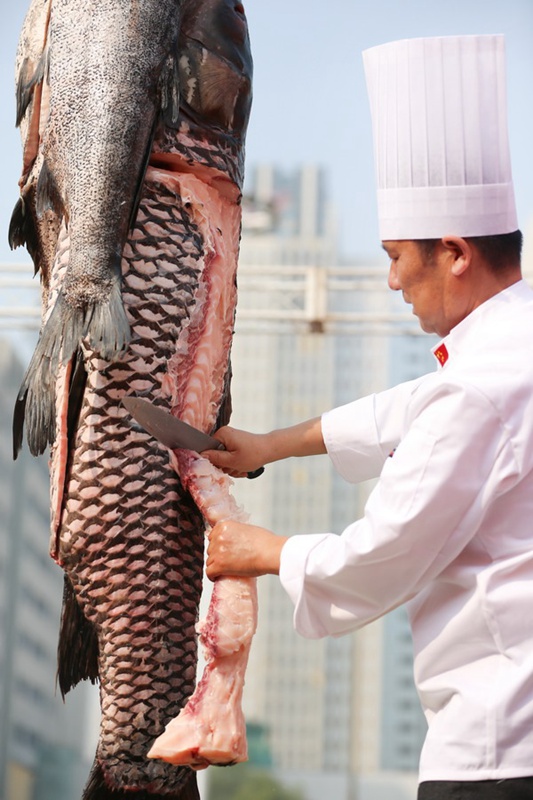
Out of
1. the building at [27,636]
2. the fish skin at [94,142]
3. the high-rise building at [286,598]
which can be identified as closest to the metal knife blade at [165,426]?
the fish skin at [94,142]

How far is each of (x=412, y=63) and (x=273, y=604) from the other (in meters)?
28.5

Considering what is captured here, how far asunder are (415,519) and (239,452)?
1.63 ft

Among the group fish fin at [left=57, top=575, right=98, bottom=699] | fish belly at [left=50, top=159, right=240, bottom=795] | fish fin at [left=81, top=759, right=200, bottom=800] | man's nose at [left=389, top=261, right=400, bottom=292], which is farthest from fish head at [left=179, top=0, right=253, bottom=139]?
fish fin at [left=81, top=759, right=200, bottom=800]

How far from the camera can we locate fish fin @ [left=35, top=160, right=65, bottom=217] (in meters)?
1.84

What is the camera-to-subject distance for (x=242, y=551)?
5.56 ft

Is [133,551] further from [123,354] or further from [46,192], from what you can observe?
[46,192]

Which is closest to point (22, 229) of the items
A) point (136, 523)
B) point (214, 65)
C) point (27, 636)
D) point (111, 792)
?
point (214, 65)

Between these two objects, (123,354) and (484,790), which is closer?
(484,790)

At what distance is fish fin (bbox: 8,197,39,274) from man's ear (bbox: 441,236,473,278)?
632mm

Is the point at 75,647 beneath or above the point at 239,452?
beneath

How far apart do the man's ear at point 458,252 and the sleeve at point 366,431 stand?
37 centimetres

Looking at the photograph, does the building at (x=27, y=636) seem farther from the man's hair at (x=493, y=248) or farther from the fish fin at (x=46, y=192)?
the man's hair at (x=493, y=248)

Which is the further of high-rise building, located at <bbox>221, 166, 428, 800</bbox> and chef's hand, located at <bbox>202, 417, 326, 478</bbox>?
high-rise building, located at <bbox>221, 166, 428, 800</bbox>

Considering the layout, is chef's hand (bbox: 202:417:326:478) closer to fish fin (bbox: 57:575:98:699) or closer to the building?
fish fin (bbox: 57:575:98:699)
